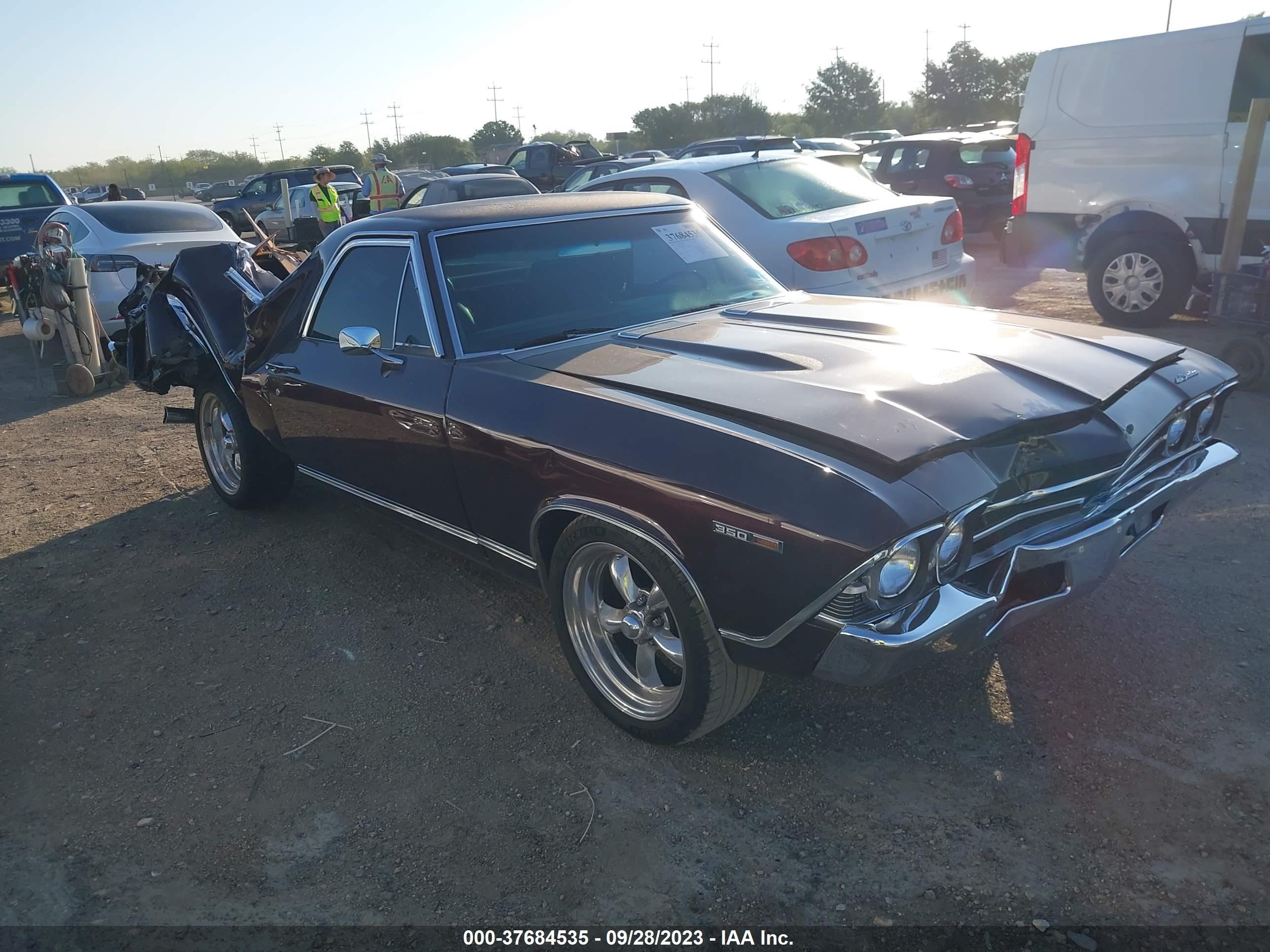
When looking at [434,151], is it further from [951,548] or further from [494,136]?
[951,548]

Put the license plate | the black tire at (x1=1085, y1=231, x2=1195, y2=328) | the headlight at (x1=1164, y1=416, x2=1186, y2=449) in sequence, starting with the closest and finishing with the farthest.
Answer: the headlight at (x1=1164, y1=416, x2=1186, y2=449)
the license plate
the black tire at (x1=1085, y1=231, x2=1195, y2=328)

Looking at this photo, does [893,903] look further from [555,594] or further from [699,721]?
[555,594]

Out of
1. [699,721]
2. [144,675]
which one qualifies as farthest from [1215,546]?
[144,675]

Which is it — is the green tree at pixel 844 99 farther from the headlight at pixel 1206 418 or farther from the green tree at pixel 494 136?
the headlight at pixel 1206 418

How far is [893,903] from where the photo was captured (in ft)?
8.06

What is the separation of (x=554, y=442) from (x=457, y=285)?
1031 millimetres

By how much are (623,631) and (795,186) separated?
188 inches

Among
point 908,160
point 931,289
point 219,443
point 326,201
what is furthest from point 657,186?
point 908,160

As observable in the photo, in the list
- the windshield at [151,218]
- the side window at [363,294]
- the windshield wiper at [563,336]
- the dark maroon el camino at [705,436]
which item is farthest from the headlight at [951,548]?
the windshield at [151,218]

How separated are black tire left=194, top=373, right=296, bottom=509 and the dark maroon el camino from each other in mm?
583

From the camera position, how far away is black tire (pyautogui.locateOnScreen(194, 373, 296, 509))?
5367mm

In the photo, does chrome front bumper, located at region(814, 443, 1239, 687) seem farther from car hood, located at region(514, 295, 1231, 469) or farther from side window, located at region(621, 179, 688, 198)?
side window, located at region(621, 179, 688, 198)

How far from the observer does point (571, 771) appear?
311 centimetres

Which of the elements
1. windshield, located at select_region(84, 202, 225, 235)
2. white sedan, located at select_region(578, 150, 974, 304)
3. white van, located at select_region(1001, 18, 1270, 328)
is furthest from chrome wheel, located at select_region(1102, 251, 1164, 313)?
windshield, located at select_region(84, 202, 225, 235)
